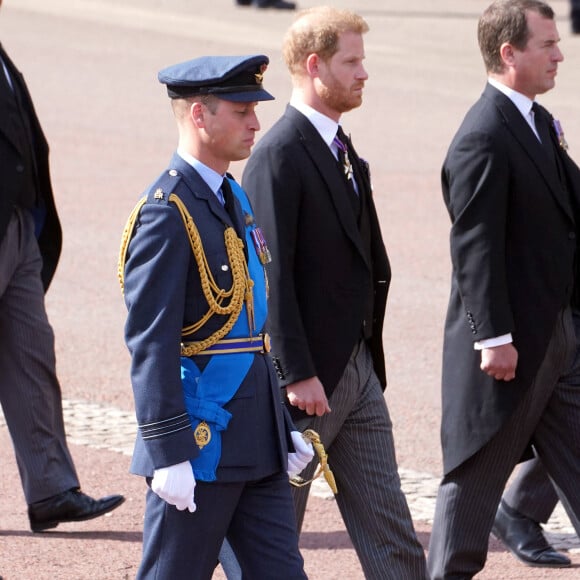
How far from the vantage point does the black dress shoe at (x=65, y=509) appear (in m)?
6.04

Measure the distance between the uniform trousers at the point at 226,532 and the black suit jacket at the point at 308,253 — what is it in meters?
0.70

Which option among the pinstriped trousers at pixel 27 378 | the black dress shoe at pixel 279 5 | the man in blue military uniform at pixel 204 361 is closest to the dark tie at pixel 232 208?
the man in blue military uniform at pixel 204 361

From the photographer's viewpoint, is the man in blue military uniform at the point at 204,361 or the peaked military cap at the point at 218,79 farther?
the peaked military cap at the point at 218,79

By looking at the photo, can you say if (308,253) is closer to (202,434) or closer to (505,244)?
(505,244)

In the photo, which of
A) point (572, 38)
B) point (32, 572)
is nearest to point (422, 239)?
point (32, 572)

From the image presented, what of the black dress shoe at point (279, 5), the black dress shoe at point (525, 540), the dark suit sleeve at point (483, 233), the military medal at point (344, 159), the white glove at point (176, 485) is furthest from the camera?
the black dress shoe at point (279, 5)

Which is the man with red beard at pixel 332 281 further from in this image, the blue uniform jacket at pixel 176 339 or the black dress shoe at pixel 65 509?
the black dress shoe at pixel 65 509

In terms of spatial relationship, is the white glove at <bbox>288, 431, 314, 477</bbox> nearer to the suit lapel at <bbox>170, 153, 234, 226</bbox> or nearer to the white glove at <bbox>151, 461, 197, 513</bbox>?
the white glove at <bbox>151, 461, 197, 513</bbox>

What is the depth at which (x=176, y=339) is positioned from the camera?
4.02 metres

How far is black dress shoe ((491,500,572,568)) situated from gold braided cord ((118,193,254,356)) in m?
2.04

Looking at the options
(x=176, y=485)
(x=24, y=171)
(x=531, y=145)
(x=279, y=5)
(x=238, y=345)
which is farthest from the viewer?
(x=279, y=5)

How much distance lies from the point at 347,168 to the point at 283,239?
1.12 ft

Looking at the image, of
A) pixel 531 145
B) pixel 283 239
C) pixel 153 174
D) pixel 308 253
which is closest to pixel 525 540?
pixel 531 145

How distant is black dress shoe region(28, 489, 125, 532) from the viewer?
604cm
